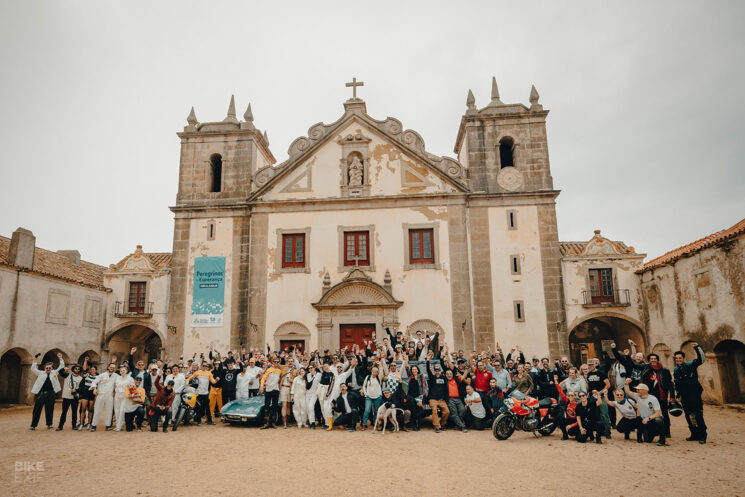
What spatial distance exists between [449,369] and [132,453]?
765 centimetres

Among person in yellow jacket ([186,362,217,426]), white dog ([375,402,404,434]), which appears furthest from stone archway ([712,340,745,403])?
person in yellow jacket ([186,362,217,426])

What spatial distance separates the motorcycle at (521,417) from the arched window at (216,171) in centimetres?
1815

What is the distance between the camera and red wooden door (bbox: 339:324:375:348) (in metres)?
20.6

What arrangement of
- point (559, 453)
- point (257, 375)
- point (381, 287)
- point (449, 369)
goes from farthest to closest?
point (381, 287)
point (257, 375)
point (449, 369)
point (559, 453)

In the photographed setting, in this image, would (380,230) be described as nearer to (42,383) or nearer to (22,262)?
(42,383)

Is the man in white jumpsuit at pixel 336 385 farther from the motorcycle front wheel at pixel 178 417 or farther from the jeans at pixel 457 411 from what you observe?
the motorcycle front wheel at pixel 178 417

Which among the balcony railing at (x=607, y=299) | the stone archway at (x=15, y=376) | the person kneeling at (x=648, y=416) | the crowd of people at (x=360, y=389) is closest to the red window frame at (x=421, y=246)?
the balcony railing at (x=607, y=299)

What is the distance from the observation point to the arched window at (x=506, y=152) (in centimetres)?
2281

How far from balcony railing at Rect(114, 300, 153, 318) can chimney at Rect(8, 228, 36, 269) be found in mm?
4082

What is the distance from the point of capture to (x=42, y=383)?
40.7 ft

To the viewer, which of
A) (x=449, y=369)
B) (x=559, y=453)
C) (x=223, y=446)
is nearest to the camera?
(x=559, y=453)

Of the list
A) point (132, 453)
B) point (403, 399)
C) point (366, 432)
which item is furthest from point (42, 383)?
point (403, 399)

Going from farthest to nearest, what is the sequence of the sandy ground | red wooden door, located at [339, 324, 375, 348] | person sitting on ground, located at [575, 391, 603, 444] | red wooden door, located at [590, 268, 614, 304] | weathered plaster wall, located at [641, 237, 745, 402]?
red wooden door, located at [590, 268, 614, 304]
red wooden door, located at [339, 324, 375, 348]
weathered plaster wall, located at [641, 237, 745, 402]
person sitting on ground, located at [575, 391, 603, 444]
the sandy ground

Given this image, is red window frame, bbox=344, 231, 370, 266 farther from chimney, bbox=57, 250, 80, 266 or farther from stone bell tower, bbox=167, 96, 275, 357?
chimney, bbox=57, 250, 80, 266
